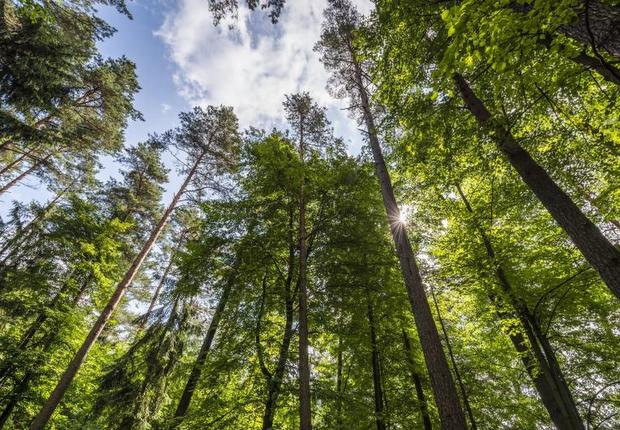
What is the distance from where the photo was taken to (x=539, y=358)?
4.79 m

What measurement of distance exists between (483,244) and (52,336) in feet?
54.2

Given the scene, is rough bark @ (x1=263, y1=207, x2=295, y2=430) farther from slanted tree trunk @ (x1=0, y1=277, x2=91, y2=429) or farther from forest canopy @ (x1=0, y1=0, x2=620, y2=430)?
slanted tree trunk @ (x1=0, y1=277, x2=91, y2=429)

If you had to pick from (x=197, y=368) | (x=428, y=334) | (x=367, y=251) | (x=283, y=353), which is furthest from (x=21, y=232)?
(x=428, y=334)

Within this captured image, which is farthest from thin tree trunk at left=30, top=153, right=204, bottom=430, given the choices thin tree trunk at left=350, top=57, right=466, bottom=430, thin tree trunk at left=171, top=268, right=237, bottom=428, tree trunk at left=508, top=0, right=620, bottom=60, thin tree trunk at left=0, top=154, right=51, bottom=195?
tree trunk at left=508, top=0, right=620, bottom=60

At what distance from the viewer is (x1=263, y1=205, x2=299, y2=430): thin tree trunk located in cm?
604

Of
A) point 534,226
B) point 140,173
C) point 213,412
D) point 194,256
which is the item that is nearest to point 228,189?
point 140,173

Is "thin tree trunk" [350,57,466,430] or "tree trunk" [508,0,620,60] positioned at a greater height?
"tree trunk" [508,0,620,60]

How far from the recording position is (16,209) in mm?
12570

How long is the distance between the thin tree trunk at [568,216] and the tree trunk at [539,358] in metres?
1.65

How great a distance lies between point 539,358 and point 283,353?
5047 mm

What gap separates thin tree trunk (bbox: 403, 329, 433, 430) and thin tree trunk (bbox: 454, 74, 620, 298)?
16.5 ft

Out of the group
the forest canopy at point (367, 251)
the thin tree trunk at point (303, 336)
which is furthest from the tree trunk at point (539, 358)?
the thin tree trunk at point (303, 336)

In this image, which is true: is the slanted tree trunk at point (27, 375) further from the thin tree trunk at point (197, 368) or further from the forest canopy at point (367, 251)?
the thin tree trunk at point (197, 368)

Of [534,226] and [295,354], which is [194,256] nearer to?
[295,354]
